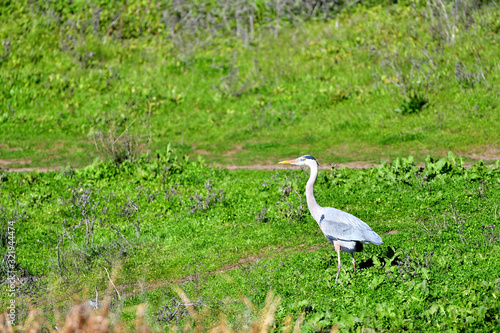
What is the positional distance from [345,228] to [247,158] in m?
8.47

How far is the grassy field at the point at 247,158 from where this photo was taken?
8102 millimetres

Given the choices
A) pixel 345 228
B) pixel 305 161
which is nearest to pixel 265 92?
pixel 305 161

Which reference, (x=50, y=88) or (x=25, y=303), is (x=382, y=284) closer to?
(x=25, y=303)

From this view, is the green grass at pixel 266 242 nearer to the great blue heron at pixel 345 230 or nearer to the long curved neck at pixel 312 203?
the great blue heron at pixel 345 230

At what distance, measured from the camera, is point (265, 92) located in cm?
2059

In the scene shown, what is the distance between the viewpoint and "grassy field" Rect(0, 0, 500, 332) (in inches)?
319

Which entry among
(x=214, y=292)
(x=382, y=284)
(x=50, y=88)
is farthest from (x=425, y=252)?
(x=50, y=88)

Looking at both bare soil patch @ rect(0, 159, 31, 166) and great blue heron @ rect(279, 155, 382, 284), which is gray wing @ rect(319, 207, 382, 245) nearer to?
great blue heron @ rect(279, 155, 382, 284)

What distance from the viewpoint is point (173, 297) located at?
335 inches

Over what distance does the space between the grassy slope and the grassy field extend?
0.07 m

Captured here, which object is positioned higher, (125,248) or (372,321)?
(372,321)

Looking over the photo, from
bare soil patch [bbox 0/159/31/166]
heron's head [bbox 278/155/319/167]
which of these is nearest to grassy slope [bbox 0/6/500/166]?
bare soil patch [bbox 0/159/31/166]

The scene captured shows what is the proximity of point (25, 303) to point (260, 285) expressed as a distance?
3601 mm

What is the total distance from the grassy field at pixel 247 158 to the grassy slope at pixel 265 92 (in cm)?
7
